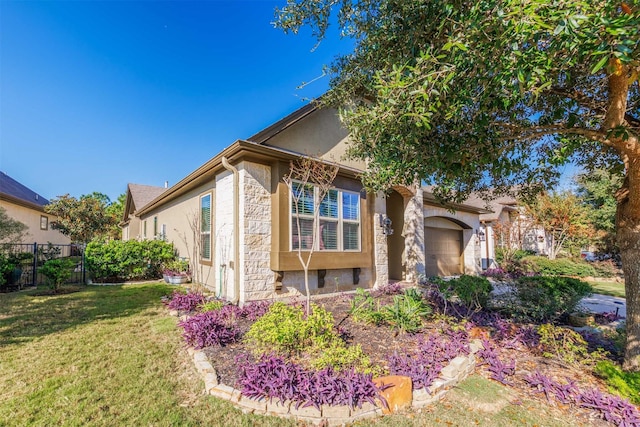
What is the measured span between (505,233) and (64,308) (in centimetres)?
1946

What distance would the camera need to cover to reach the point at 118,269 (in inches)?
421

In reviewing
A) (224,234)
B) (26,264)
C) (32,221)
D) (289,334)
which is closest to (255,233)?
(224,234)

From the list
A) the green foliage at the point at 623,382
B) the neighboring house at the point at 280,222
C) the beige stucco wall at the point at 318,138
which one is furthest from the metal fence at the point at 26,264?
the green foliage at the point at 623,382

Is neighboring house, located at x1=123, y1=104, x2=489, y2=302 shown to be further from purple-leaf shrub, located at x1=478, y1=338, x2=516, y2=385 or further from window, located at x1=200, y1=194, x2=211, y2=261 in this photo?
purple-leaf shrub, located at x1=478, y1=338, x2=516, y2=385

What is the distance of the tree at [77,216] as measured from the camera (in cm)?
1870

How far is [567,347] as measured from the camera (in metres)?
4.16

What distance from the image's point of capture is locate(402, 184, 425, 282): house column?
10.9 metres

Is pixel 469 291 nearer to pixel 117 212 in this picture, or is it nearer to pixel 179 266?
pixel 179 266

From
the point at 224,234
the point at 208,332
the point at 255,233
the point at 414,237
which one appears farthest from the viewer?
the point at 414,237

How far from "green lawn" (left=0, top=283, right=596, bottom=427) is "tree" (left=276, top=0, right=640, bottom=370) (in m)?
2.27

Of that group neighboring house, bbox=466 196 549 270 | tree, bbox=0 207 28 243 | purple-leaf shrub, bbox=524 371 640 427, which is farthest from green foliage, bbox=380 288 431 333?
tree, bbox=0 207 28 243

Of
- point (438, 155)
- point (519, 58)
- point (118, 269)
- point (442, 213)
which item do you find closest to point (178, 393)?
point (438, 155)

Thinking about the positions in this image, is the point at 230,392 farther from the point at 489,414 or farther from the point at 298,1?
the point at 298,1

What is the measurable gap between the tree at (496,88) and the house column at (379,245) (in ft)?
12.9
